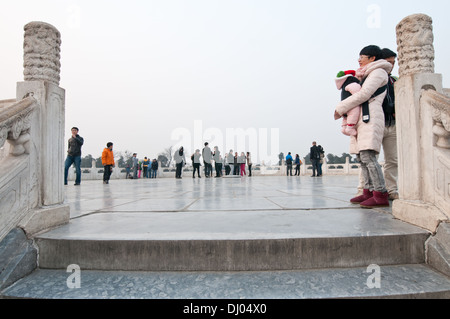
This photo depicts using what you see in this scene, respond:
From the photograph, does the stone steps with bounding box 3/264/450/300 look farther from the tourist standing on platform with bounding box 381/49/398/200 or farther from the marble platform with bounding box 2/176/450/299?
the tourist standing on platform with bounding box 381/49/398/200

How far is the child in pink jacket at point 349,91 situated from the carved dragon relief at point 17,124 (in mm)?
3059

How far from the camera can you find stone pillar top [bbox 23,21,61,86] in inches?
79.7

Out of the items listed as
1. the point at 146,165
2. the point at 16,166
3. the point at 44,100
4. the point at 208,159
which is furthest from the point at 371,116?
the point at 146,165

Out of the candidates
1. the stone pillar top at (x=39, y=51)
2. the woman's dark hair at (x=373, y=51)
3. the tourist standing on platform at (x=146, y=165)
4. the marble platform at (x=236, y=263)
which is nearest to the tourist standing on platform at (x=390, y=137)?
the woman's dark hair at (x=373, y=51)

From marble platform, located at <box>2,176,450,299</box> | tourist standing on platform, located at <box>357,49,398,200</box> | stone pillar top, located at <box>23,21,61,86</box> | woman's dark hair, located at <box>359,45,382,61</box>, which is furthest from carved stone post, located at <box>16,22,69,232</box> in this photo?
tourist standing on platform, located at <box>357,49,398,200</box>

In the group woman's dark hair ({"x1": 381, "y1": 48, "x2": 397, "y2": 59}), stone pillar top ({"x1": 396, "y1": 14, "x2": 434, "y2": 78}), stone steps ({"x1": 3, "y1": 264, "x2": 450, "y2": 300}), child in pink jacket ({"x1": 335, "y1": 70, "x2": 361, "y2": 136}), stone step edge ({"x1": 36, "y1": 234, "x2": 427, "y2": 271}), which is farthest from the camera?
woman's dark hair ({"x1": 381, "y1": 48, "x2": 397, "y2": 59})

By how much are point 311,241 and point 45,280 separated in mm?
1670

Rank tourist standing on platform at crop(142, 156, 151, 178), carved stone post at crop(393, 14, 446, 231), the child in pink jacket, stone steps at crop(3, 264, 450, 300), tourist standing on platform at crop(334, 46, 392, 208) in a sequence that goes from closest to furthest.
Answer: stone steps at crop(3, 264, 450, 300) → carved stone post at crop(393, 14, 446, 231) → tourist standing on platform at crop(334, 46, 392, 208) → the child in pink jacket → tourist standing on platform at crop(142, 156, 151, 178)

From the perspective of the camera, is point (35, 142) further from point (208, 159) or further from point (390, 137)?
point (208, 159)

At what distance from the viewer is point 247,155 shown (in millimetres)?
19156

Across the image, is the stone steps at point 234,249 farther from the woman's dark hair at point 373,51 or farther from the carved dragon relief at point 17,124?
the woman's dark hair at point 373,51

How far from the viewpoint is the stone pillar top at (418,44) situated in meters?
2.04
